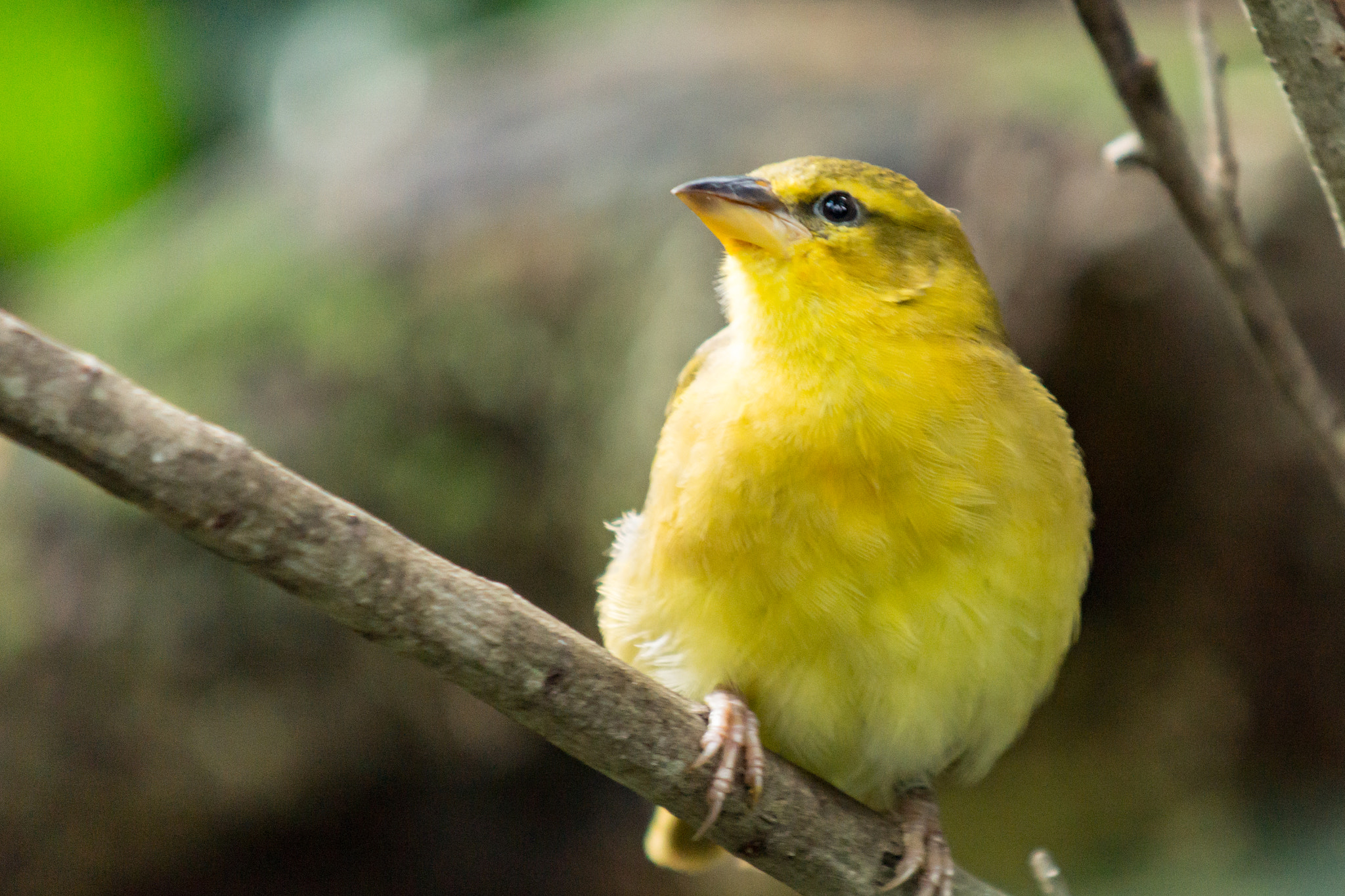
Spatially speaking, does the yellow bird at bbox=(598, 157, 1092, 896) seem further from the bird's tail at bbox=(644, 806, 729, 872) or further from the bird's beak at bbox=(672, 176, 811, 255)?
the bird's tail at bbox=(644, 806, 729, 872)

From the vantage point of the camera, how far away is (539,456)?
200 inches

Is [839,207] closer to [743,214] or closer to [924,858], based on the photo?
[743,214]

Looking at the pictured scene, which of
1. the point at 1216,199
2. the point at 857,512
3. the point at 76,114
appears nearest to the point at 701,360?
the point at 857,512

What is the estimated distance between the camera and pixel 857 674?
2420mm

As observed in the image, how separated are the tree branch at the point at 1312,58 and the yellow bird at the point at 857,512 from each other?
2.72ft

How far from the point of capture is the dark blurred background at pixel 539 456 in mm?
4637

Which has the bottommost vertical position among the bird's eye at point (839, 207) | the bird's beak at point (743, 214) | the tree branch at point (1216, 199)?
the tree branch at point (1216, 199)

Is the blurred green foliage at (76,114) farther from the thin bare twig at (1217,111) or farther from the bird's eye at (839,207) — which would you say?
the thin bare twig at (1217,111)

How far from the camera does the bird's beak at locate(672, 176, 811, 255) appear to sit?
101 inches

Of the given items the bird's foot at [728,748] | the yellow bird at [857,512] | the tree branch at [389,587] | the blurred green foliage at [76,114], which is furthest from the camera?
the blurred green foliage at [76,114]

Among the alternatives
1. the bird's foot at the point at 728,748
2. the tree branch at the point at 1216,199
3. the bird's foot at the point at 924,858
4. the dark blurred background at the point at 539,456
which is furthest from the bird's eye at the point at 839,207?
the dark blurred background at the point at 539,456

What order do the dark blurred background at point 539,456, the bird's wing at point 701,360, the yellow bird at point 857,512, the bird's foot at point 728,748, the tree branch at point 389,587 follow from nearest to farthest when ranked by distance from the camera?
1. the tree branch at point 389,587
2. the bird's foot at point 728,748
3. the yellow bird at point 857,512
4. the bird's wing at point 701,360
5. the dark blurred background at point 539,456

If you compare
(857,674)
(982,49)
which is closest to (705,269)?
(982,49)

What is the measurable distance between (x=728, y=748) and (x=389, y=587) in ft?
2.72
